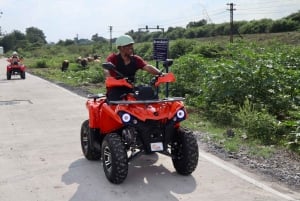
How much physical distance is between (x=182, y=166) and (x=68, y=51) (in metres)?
73.9

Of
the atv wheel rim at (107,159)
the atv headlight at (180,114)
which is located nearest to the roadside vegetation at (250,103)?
the atv headlight at (180,114)

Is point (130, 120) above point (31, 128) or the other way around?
above

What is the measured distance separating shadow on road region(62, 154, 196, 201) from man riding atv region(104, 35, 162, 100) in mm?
1144

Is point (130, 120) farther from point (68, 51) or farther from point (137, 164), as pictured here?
point (68, 51)

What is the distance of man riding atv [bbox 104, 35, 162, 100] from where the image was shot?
639 centimetres

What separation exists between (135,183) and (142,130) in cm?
74

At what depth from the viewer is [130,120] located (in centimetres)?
580

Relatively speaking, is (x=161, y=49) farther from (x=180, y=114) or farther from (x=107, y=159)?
(x=107, y=159)

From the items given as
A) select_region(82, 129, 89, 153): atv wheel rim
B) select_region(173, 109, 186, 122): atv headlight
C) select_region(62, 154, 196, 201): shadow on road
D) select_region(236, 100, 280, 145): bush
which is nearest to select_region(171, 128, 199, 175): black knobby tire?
select_region(62, 154, 196, 201): shadow on road

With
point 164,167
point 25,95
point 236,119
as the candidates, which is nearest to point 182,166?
point 164,167

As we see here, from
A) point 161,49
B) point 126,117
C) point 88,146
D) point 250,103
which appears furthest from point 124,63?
point 250,103

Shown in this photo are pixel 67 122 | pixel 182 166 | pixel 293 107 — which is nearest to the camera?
pixel 182 166

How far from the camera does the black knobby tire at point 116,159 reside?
5727mm

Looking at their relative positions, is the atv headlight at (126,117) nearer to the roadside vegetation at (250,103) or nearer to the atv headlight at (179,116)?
the atv headlight at (179,116)
